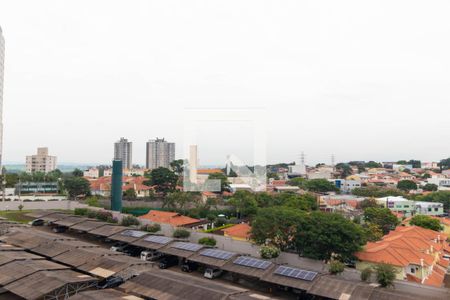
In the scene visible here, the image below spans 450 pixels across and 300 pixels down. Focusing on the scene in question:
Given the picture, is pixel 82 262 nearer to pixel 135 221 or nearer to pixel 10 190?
pixel 135 221

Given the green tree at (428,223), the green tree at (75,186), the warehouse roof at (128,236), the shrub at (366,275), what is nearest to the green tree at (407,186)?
the green tree at (428,223)

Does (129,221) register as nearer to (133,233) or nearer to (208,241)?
(133,233)

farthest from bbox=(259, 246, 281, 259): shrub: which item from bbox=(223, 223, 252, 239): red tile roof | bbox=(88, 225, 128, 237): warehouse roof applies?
bbox=(88, 225, 128, 237): warehouse roof

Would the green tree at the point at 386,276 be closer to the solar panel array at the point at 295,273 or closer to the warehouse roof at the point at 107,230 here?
the solar panel array at the point at 295,273

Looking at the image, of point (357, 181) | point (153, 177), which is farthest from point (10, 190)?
point (357, 181)

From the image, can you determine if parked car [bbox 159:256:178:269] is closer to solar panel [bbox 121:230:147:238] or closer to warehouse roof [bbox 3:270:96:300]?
solar panel [bbox 121:230:147:238]

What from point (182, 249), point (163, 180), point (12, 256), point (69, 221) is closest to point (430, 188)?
point (163, 180)
